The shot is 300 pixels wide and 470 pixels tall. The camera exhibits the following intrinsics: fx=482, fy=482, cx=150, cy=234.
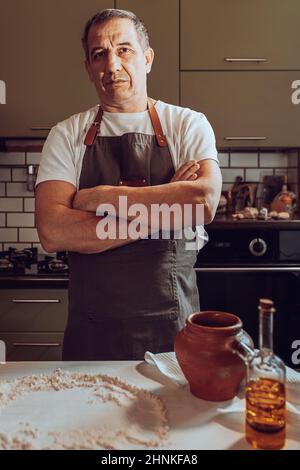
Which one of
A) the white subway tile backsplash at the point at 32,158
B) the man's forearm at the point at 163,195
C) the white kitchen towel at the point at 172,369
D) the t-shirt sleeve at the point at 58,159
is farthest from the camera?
the white subway tile backsplash at the point at 32,158

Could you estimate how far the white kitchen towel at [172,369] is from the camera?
99 centimetres

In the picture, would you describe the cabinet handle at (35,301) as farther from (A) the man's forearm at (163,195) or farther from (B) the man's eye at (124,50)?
(B) the man's eye at (124,50)

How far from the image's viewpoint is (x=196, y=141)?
5.17 feet

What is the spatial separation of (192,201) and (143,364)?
53 cm

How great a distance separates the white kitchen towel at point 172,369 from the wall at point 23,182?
5.82 feet

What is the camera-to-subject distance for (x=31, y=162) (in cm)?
272

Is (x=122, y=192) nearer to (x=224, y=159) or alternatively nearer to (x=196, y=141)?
(x=196, y=141)

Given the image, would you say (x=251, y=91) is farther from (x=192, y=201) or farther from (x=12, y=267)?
(x=12, y=267)

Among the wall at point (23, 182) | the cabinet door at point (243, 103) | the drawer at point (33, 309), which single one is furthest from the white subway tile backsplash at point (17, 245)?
the cabinet door at point (243, 103)

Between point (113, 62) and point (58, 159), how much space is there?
370 millimetres

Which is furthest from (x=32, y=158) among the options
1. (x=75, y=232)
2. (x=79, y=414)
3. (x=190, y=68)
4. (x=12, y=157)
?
(x=79, y=414)

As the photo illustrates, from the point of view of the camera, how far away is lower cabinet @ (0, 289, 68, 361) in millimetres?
2252

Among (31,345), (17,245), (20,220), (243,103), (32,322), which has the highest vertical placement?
(243,103)

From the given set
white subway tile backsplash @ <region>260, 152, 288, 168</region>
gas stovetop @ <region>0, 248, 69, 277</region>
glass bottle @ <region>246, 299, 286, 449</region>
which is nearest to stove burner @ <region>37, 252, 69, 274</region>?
gas stovetop @ <region>0, 248, 69, 277</region>
